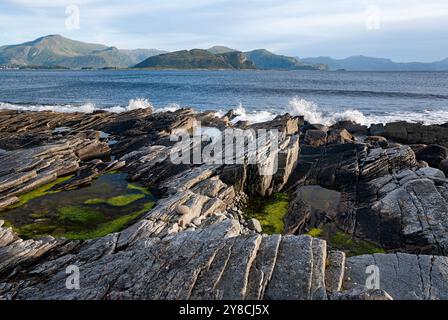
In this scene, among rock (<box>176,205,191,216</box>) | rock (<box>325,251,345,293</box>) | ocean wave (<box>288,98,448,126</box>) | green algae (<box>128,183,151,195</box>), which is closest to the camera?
rock (<box>325,251,345,293</box>)

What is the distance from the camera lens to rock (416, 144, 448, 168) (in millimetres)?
36344

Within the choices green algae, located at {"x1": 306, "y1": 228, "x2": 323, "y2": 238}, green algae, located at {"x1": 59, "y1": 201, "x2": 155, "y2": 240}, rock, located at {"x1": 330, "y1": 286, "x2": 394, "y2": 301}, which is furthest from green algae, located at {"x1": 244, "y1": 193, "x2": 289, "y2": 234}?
rock, located at {"x1": 330, "y1": 286, "x2": 394, "y2": 301}

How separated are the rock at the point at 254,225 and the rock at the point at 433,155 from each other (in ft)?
73.6

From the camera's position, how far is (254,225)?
25047 mm

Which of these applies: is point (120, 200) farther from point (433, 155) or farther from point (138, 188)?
point (433, 155)

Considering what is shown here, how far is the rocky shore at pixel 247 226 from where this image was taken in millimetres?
13719

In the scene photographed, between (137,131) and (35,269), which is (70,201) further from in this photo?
(137,131)

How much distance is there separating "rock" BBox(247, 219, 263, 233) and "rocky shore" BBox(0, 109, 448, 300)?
10 centimetres

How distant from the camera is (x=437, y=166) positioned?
117 ft

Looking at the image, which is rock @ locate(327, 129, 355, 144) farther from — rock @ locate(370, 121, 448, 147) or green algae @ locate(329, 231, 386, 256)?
green algae @ locate(329, 231, 386, 256)

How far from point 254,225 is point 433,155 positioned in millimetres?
24148

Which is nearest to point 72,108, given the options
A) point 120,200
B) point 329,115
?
point 329,115

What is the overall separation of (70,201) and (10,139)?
969 inches
